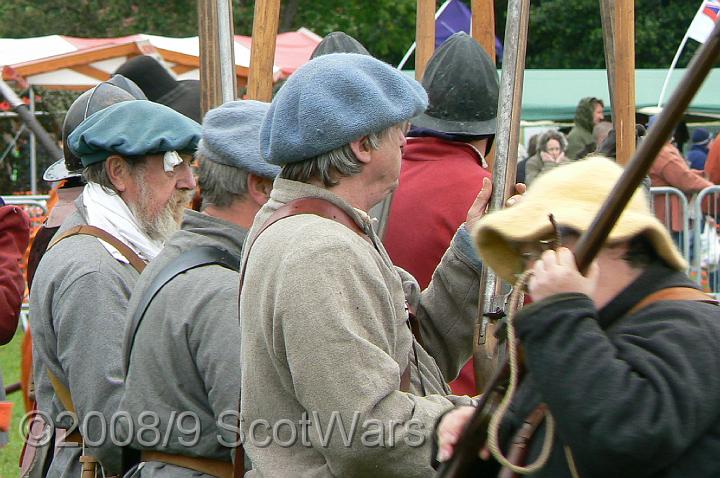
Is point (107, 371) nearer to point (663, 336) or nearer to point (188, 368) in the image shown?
point (188, 368)

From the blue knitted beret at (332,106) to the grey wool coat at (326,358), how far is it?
11 cm

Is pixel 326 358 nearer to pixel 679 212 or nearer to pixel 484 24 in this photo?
pixel 484 24

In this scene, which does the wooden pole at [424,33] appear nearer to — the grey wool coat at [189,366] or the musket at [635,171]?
the grey wool coat at [189,366]

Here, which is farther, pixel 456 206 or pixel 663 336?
pixel 456 206

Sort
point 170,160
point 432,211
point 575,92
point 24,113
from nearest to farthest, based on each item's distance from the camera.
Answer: point 170,160 < point 432,211 < point 24,113 < point 575,92

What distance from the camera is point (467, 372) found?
3.86 meters

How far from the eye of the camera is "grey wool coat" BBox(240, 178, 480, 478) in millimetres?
2398

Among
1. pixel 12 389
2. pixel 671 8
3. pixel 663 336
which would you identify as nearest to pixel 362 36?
pixel 671 8

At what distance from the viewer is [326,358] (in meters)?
2.39

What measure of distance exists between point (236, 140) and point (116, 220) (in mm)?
762

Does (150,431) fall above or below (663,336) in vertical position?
below

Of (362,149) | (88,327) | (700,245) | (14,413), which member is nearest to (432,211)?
(88,327)

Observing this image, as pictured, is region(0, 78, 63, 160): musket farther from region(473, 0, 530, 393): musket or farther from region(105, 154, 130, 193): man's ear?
region(473, 0, 530, 393): musket

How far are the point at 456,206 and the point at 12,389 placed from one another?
2753 mm
